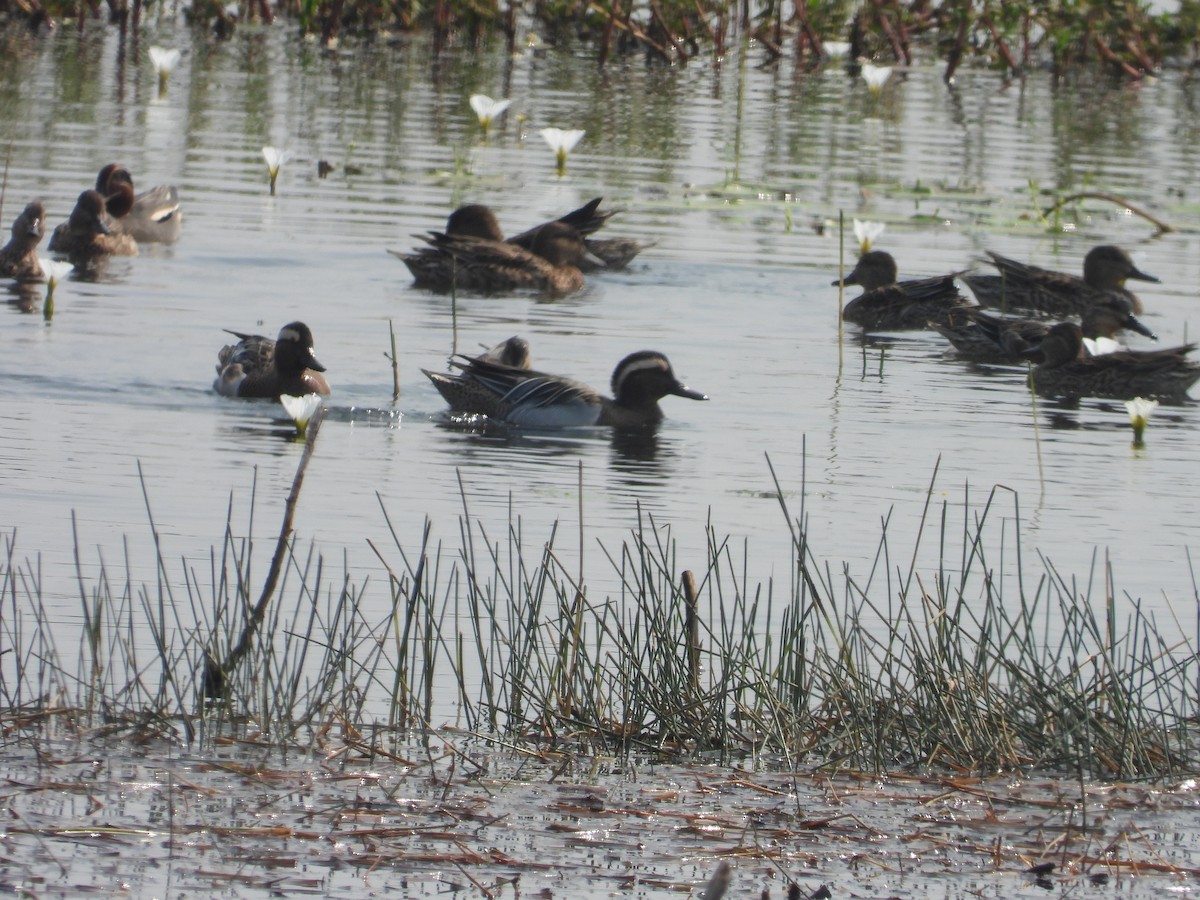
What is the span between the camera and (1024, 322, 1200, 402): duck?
1273 centimetres

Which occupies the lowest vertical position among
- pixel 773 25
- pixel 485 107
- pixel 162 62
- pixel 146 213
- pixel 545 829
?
pixel 545 829

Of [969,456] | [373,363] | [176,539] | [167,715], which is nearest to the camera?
[167,715]

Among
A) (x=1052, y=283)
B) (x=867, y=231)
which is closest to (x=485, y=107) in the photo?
(x=867, y=231)

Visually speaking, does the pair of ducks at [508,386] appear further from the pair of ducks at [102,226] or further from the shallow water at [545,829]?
the shallow water at [545,829]

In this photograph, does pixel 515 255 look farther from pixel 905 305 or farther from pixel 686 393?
pixel 686 393

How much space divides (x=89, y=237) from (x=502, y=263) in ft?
9.76

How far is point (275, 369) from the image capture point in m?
11.5

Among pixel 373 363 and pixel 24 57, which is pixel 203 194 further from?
pixel 24 57

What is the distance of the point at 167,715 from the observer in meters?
4.95

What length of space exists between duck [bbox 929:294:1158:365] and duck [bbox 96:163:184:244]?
5.91 metres

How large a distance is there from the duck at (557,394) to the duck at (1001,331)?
2986mm

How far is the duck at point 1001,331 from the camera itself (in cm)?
1374

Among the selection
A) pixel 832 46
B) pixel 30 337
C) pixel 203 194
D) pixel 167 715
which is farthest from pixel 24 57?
pixel 167 715

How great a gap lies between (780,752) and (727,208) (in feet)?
47.2
